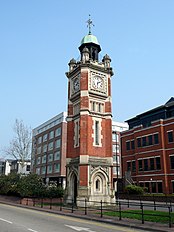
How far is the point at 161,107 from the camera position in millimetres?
48281

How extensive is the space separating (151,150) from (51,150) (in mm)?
39421

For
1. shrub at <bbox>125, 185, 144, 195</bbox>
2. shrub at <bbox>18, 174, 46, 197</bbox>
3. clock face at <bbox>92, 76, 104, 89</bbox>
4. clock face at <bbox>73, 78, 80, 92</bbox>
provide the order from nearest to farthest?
1. clock face at <bbox>92, 76, 104, 89</bbox>
2. shrub at <bbox>18, 174, 46, 197</bbox>
3. clock face at <bbox>73, 78, 80, 92</bbox>
4. shrub at <bbox>125, 185, 144, 195</bbox>

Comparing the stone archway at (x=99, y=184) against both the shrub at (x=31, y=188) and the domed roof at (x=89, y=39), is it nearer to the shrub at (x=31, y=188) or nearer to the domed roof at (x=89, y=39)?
the shrub at (x=31, y=188)

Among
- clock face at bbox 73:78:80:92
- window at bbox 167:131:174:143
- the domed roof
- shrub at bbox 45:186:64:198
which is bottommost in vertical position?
shrub at bbox 45:186:64:198

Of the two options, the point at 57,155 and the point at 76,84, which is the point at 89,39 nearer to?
the point at 76,84

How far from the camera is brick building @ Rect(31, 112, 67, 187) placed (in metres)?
72.0

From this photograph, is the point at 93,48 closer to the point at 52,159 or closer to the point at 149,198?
the point at 149,198

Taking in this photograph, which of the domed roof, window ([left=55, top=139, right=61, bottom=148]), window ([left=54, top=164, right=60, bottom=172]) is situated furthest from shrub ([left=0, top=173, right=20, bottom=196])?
window ([left=55, top=139, right=61, bottom=148])

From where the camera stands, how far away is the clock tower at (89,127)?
2589 centimetres

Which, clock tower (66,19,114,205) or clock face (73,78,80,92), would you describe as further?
clock face (73,78,80,92)

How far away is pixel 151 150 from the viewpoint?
155 ft

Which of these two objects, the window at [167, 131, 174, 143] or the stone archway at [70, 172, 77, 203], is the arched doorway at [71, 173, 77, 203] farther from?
the window at [167, 131, 174, 143]

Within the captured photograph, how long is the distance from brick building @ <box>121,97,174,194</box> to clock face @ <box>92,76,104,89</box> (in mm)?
19950

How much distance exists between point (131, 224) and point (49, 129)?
71.6 meters
